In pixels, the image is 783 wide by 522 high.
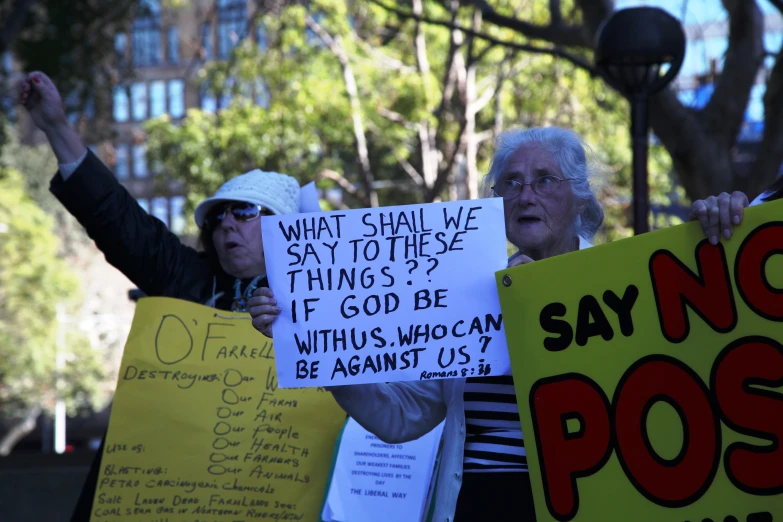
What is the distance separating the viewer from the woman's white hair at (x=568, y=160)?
2627mm

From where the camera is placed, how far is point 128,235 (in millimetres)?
3328

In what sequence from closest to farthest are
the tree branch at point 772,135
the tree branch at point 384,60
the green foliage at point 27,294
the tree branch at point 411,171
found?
the tree branch at point 772,135 → the tree branch at point 384,60 → the tree branch at point 411,171 → the green foliage at point 27,294

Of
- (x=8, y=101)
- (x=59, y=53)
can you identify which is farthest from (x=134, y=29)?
(x=59, y=53)

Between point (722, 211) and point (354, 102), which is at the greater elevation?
point (354, 102)

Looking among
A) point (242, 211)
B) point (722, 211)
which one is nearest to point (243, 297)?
point (242, 211)

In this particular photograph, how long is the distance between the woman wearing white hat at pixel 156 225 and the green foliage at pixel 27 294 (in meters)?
30.4

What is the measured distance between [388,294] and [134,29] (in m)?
11.4

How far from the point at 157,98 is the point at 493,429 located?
194 feet

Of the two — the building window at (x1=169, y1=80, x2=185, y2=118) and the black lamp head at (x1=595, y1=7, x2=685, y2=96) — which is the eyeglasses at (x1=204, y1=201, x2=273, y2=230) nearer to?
the black lamp head at (x1=595, y1=7, x2=685, y2=96)

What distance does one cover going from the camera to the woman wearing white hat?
10.8ft

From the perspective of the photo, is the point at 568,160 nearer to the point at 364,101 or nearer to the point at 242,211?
the point at 242,211

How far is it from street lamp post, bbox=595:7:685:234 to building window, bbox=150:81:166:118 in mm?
55210

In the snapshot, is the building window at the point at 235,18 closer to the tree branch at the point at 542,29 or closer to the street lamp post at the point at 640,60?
the tree branch at the point at 542,29

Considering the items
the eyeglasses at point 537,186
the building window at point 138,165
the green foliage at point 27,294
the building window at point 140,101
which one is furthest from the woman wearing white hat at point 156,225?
the building window at point 138,165
